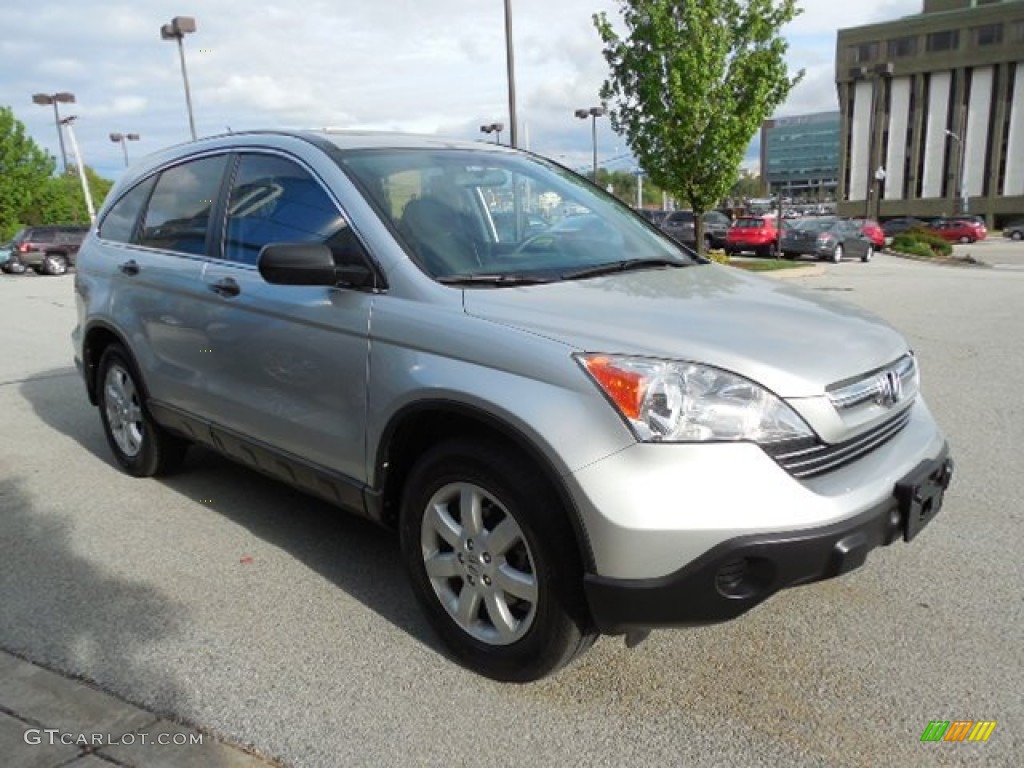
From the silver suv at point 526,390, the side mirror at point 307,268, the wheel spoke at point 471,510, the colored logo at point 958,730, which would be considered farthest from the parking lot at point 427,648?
the side mirror at point 307,268

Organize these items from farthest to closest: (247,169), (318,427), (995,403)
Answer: (995,403) < (247,169) < (318,427)

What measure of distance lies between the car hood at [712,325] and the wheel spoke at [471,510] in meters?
0.56

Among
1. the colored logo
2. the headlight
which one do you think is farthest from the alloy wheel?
the colored logo

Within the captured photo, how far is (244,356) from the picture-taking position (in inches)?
143

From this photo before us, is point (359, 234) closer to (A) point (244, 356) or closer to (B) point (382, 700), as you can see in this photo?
(A) point (244, 356)

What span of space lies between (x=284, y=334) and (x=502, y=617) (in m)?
1.44

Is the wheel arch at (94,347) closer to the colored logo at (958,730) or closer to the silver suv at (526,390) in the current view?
the silver suv at (526,390)

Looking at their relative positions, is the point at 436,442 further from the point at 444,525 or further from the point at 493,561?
the point at 493,561

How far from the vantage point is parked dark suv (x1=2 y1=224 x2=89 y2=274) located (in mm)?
29750

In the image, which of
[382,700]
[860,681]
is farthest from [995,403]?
[382,700]

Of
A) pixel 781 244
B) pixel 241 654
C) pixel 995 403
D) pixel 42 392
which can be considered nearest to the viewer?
pixel 241 654

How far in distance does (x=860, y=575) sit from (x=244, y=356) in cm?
273

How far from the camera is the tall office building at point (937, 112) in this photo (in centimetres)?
7144

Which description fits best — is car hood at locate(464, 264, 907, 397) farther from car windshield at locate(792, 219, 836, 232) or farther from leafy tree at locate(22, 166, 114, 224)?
leafy tree at locate(22, 166, 114, 224)
